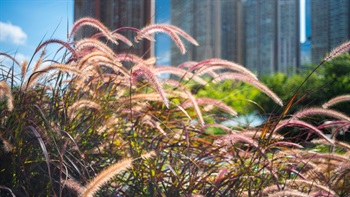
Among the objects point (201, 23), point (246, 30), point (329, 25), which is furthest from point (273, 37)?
point (201, 23)

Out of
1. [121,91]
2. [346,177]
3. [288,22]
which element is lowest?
[346,177]

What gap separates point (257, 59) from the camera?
4984mm

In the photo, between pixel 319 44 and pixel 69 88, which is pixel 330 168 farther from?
pixel 319 44

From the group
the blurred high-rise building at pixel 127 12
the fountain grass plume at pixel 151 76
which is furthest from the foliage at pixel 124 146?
the blurred high-rise building at pixel 127 12

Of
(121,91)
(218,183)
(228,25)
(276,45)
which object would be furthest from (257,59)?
(218,183)

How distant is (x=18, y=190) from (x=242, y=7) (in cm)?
499

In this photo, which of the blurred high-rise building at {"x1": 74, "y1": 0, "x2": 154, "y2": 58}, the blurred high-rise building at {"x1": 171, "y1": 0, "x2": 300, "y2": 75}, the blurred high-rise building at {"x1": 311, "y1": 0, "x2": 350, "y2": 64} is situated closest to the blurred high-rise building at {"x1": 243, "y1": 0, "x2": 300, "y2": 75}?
the blurred high-rise building at {"x1": 171, "y1": 0, "x2": 300, "y2": 75}

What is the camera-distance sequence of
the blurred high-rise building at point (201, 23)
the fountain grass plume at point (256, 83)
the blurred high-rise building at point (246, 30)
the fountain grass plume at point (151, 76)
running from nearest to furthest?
1. the fountain grass plume at point (151, 76)
2. the fountain grass plume at point (256, 83)
3. the blurred high-rise building at point (201, 23)
4. the blurred high-rise building at point (246, 30)

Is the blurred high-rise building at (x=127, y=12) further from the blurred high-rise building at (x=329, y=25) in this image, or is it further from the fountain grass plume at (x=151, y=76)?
the blurred high-rise building at (x=329, y=25)

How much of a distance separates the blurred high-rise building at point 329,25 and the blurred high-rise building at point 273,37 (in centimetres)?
31

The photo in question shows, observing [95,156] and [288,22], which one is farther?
[288,22]

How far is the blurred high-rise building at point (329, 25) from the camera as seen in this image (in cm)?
431

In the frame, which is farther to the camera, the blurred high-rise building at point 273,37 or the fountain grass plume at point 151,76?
Answer: the blurred high-rise building at point 273,37

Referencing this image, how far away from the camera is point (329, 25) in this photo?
4.38m
